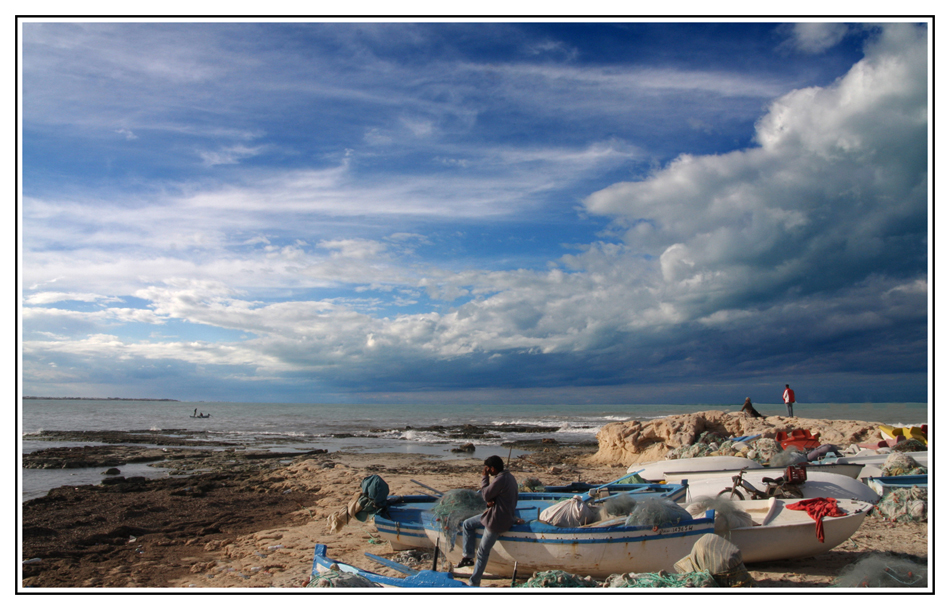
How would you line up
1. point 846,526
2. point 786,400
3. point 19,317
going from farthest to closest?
1. point 786,400
2. point 846,526
3. point 19,317

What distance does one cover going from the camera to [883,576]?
559cm

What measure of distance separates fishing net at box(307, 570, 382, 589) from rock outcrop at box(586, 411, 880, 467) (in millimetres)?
15566

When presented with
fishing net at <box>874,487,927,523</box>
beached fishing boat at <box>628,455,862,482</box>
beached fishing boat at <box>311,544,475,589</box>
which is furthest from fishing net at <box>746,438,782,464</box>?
beached fishing boat at <box>311,544,475,589</box>

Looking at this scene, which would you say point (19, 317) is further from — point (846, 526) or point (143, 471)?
point (143, 471)

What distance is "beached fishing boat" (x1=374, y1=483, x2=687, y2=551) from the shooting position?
25.5ft

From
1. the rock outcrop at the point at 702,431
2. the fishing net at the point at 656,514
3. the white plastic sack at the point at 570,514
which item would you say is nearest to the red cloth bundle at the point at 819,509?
the fishing net at the point at 656,514

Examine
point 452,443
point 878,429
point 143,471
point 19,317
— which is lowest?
point 452,443

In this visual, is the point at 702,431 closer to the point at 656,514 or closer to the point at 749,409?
the point at 749,409

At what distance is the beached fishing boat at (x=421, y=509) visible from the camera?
7.78 metres

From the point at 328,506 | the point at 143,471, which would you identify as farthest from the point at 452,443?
the point at 328,506

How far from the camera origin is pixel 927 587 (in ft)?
17.2

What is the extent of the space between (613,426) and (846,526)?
15647mm
